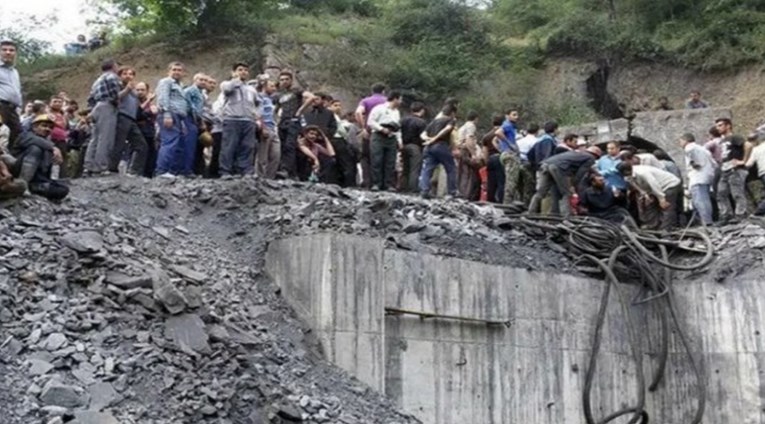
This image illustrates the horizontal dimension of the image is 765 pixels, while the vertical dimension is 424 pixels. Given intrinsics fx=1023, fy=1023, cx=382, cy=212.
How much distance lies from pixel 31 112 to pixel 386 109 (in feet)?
14.9

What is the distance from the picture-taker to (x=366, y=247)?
398 inches

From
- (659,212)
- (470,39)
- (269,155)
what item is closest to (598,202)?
(659,212)

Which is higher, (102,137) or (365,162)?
(365,162)

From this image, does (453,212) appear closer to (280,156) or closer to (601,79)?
(280,156)

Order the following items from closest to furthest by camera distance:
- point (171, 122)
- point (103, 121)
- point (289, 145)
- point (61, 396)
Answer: point (61, 396)
point (103, 121)
point (171, 122)
point (289, 145)

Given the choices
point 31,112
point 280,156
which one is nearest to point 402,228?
point 280,156

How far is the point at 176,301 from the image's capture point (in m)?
8.59

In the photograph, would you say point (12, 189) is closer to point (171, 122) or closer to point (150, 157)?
point (171, 122)

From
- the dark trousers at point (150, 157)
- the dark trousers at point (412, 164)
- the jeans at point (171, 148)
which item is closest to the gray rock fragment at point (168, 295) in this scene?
the jeans at point (171, 148)

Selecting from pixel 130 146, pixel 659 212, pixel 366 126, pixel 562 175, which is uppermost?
pixel 366 126

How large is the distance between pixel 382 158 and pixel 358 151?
615 millimetres

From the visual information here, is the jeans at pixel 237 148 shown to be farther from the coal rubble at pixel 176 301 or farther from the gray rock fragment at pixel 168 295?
the gray rock fragment at pixel 168 295

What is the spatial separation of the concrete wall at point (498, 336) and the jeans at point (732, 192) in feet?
6.40

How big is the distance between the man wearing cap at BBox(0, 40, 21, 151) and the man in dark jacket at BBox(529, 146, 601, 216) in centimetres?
654
